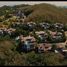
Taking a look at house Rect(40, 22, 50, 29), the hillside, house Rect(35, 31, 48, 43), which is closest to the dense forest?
the hillside

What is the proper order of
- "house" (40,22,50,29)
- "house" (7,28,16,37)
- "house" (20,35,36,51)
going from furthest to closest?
"house" (40,22,50,29), "house" (7,28,16,37), "house" (20,35,36,51)

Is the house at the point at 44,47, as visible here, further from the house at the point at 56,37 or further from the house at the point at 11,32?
the house at the point at 11,32

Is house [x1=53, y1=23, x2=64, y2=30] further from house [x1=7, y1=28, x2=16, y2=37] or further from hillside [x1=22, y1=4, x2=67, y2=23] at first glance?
house [x1=7, y1=28, x2=16, y2=37]

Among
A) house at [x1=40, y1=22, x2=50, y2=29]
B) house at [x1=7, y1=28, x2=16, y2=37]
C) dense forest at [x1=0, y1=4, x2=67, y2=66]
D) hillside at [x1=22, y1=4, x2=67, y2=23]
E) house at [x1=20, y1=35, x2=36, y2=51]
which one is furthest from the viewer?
hillside at [x1=22, y1=4, x2=67, y2=23]

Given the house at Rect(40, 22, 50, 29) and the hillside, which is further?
the hillside

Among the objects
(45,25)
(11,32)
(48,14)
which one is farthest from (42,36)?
(48,14)

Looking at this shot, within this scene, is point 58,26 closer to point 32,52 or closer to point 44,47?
point 44,47

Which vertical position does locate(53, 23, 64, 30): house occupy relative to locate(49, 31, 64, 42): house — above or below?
above

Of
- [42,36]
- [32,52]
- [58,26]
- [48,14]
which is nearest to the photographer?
[32,52]
